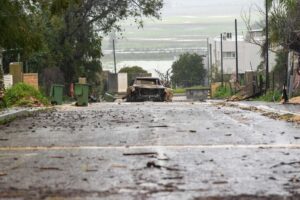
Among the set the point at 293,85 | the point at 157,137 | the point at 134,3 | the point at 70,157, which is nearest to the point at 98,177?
the point at 70,157

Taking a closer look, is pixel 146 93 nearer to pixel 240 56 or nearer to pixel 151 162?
pixel 151 162

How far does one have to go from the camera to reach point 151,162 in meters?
8.79

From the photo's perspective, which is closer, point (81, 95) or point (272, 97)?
point (81, 95)

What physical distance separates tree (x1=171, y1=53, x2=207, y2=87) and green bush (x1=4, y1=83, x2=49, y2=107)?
79.4m

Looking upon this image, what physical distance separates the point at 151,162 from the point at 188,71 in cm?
10278

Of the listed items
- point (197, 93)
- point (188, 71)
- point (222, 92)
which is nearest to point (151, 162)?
point (222, 92)

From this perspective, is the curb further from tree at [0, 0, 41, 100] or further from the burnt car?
the burnt car

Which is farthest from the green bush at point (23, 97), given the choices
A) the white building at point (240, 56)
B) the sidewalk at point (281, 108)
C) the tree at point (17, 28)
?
the white building at point (240, 56)

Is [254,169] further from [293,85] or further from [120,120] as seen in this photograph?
[293,85]

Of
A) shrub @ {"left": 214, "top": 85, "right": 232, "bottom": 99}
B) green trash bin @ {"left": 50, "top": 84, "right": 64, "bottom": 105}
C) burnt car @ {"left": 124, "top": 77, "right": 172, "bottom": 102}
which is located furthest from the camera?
shrub @ {"left": 214, "top": 85, "right": 232, "bottom": 99}

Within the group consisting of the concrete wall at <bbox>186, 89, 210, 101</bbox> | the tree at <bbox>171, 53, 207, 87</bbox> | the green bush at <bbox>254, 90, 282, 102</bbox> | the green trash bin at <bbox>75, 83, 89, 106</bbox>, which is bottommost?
the concrete wall at <bbox>186, 89, 210, 101</bbox>

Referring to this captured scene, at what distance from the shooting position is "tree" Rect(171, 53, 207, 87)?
10844cm

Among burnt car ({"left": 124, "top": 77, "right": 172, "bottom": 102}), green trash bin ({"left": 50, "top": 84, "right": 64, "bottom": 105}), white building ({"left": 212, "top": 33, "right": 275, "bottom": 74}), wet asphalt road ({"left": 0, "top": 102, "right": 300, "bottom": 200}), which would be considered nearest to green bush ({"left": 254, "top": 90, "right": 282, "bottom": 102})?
burnt car ({"left": 124, "top": 77, "right": 172, "bottom": 102})

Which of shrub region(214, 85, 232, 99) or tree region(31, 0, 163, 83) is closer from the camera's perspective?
tree region(31, 0, 163, 83)
